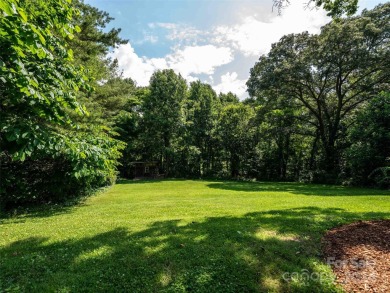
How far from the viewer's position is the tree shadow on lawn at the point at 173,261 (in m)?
3.22

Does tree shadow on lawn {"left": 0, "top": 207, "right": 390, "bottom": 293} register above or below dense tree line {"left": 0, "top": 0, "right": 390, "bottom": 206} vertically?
below

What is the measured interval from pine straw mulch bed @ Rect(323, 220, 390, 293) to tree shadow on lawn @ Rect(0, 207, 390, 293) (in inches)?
7.7

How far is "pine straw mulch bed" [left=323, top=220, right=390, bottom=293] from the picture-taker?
327cm

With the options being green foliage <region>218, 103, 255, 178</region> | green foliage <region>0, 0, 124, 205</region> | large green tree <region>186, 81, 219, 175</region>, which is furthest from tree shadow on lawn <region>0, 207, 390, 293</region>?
large green tree <region>186, 81, 219, 175</region>

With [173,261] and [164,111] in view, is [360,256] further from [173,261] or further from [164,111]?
[164,111]

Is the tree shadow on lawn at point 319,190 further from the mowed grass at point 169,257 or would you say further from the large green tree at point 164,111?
the large green tree at point 164,111

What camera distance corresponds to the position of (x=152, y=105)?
1152 inches

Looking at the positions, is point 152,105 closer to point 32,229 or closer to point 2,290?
point 32,229

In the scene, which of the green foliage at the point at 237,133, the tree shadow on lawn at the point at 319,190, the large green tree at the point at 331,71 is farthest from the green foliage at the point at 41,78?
the green foliage at the point at 237,133

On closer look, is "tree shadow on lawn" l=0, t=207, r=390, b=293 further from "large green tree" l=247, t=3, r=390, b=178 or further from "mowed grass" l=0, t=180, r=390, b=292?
"large green tree" l=247, t=3, r=390, b=178

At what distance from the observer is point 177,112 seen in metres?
28.7

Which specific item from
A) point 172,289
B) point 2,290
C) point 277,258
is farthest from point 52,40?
point 277,258

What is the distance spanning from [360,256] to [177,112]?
25870mm

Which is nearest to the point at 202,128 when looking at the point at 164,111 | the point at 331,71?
the point at 164,111
